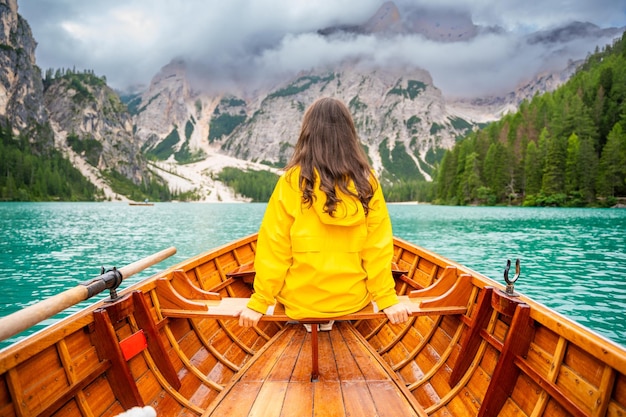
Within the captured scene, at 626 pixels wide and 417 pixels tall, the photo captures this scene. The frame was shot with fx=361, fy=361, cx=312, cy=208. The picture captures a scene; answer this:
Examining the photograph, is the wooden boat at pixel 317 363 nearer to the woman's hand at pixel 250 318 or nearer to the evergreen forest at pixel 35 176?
the woman's hand at pixel 250 318

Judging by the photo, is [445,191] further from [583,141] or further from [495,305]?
[495,305]

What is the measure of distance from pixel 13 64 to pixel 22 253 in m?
224

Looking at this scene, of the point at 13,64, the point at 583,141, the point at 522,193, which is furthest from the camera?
the point at 13,64

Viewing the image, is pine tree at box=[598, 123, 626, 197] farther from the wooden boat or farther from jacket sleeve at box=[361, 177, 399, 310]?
jacket sleeve at box=[361, 177, 399, 310]

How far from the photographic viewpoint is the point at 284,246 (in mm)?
3506

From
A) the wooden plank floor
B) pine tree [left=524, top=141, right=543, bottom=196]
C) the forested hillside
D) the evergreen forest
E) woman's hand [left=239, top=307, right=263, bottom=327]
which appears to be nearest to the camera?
woman's hand [left=239, top=307, right=263, bottom=327]

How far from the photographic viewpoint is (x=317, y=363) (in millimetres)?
4492

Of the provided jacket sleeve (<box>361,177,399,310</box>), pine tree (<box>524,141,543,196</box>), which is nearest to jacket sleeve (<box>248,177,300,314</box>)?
jacket sleeve (<box>361,177,399,310</box>)

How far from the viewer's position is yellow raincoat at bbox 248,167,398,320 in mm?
3467

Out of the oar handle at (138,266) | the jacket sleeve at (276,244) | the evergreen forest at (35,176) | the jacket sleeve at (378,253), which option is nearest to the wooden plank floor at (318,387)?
the jacket sleeve at (378,253)

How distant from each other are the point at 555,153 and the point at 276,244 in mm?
95443

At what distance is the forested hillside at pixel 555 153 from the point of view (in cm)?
7512

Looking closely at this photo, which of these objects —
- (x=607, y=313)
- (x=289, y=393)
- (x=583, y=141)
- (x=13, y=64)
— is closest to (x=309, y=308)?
(x=289, y=393)

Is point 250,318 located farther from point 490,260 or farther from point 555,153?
point 555,153
